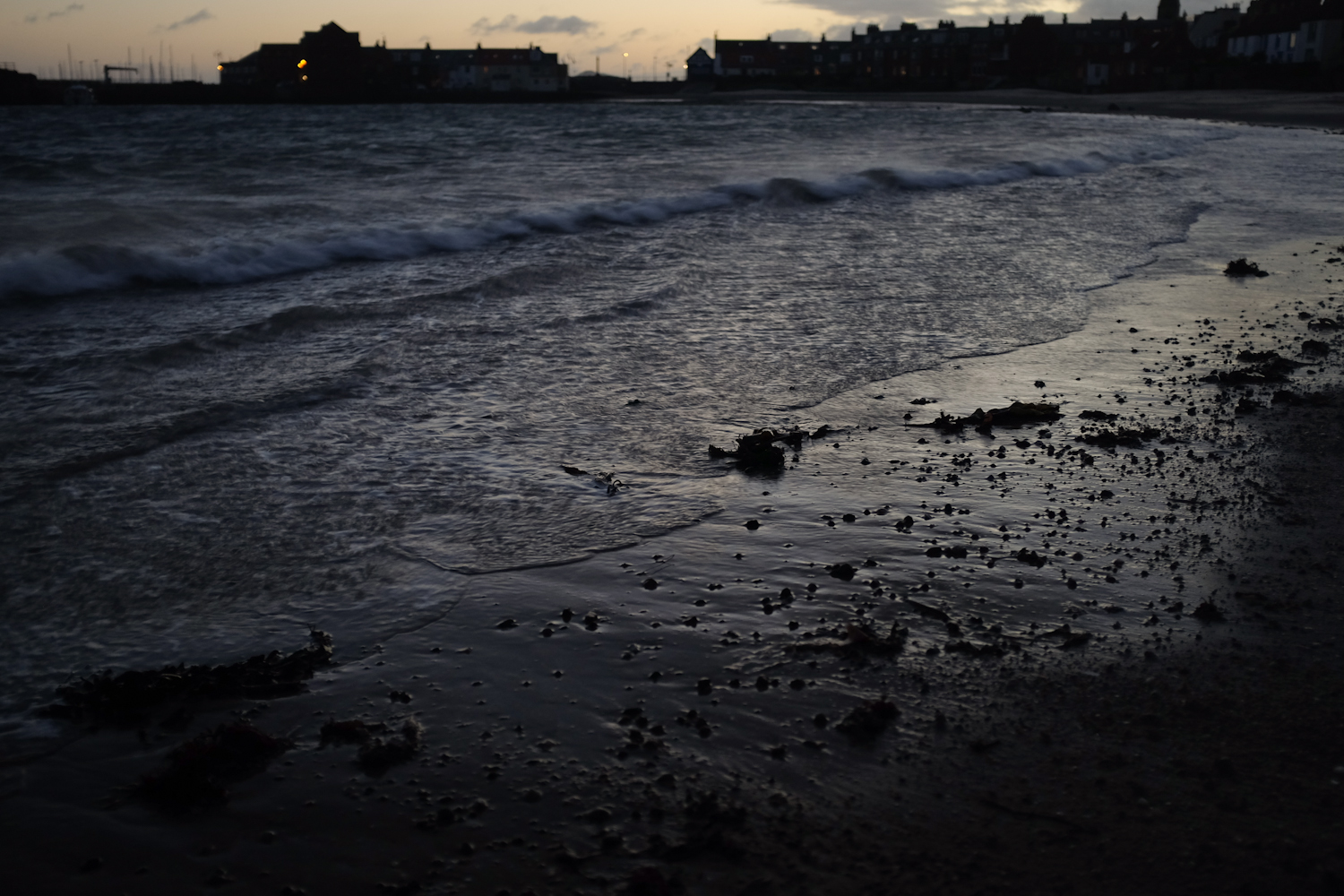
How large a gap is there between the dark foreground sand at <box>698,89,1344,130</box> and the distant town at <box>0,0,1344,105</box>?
377 cm

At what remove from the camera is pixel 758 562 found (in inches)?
163

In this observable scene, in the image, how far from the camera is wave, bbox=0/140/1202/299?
36.0ft

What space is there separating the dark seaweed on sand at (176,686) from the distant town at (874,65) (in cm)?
7638

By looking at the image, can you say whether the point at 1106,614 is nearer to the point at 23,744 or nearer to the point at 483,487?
the point at 483,487

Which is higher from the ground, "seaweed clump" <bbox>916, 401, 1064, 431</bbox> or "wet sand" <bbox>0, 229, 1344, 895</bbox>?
"seaweed clump" <bbox>916, 401, 1064, 431</bbox>

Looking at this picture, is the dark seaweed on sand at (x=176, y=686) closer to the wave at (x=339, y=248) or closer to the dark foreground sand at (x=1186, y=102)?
the wave at (x=339, y=248)

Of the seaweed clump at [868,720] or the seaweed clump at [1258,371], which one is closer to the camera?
the seaweed clump at [868,720]

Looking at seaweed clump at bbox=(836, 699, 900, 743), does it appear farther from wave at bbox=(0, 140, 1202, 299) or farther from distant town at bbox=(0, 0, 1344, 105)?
distant town at bbox=(0, 0, 1344, 105)

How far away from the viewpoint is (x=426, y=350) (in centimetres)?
785

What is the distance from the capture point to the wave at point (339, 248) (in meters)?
11.0

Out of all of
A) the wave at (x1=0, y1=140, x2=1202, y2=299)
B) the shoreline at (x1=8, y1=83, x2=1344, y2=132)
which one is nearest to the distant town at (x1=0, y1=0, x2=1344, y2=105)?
the shoreline at (x1=8, y1=83, x2=1344, y2=132)

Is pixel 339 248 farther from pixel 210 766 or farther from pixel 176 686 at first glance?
pixel 210 766

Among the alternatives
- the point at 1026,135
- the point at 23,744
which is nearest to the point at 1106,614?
the point at 23,744

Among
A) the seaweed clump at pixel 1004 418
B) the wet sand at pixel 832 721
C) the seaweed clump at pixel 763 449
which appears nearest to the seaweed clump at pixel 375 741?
the wet sand at pixel 832 721
